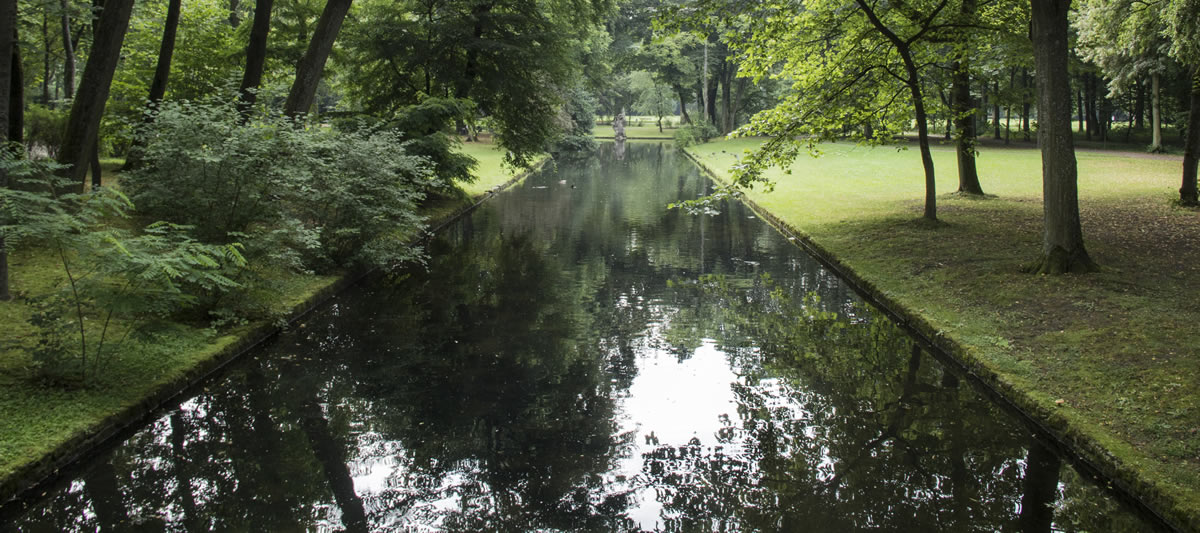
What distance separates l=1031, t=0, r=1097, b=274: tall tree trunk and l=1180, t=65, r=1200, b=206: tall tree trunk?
8.15 metres

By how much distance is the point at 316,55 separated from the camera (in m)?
13.2

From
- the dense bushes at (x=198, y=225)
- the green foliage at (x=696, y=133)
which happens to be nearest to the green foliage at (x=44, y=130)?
the dense bushes at (x=198, y=225)

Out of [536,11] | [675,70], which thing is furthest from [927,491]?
[675,70]

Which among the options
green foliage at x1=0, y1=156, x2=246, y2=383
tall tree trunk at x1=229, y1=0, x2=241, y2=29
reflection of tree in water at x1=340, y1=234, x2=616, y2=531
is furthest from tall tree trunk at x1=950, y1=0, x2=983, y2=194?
tall tree trunk at x1=229, y1=0, x2=241, y2=29

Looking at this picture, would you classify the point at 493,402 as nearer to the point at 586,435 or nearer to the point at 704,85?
the point at 586,435

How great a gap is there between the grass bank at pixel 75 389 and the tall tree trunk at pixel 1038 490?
20.6 ft

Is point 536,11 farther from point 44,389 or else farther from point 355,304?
point 44,389

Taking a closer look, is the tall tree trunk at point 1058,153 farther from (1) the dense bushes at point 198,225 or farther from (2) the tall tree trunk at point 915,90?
(1) the dense bushes at point 198,225

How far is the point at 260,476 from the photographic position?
17.4ft

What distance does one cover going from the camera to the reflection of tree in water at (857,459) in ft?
15.6

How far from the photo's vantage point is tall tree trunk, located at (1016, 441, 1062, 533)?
4.64m

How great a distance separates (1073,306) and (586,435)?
5.99 meters

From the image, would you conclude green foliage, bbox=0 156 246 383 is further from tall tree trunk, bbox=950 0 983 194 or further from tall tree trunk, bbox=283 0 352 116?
tall tree trunk, bbox=950 0 983 194

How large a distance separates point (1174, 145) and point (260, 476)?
50.0 meters
